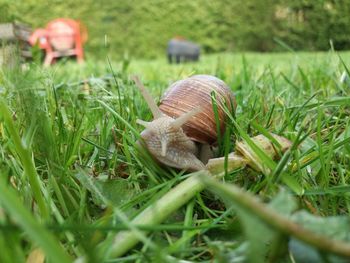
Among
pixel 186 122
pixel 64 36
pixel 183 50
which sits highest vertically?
pixel 186 122

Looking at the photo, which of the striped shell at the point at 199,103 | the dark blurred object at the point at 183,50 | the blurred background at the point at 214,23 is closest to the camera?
the striped shell at the point at 199,103

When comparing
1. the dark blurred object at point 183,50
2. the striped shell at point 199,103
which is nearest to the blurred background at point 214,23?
the dark blurred object at point 183,50

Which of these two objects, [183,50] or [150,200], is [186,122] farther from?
[183,50]

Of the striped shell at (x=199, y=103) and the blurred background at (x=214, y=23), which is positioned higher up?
the striped shell at (x=199, y=103)

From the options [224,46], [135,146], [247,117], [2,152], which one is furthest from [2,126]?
[224,46]

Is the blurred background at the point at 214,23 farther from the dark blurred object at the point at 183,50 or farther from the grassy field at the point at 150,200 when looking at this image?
the grassy field at the point at 150,200

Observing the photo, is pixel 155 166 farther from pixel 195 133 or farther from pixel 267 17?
pixel 267 17

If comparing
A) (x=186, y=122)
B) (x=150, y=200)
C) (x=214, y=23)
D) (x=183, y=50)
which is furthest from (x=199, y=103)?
(x=214, y=23)
